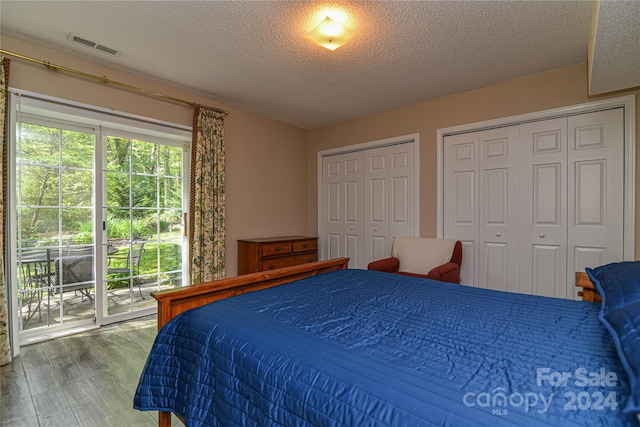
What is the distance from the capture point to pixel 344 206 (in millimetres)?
4598

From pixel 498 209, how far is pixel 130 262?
4087 mm

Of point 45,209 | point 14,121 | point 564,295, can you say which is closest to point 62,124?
point 14,121

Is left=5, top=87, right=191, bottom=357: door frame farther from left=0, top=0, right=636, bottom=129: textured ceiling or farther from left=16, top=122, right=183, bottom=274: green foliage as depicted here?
left=0, top=0, right=636, bottom=129: textured ceiling

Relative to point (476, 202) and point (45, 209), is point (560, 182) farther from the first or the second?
point (45, 209)

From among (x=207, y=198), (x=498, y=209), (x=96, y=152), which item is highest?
(x=96, y=152)

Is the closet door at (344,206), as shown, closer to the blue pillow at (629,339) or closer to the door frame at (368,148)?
the door frame at (368,148)

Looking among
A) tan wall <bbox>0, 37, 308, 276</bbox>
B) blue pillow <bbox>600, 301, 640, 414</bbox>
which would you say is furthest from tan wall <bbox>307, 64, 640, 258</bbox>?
blue pillow <bbox>600, 301, 640, 414</bbox>

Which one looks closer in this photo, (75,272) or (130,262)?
(75,272)

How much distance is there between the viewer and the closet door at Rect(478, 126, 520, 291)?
320 cm

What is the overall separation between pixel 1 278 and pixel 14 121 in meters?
1.26

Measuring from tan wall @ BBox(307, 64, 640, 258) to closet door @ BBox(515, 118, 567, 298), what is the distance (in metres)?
0.26

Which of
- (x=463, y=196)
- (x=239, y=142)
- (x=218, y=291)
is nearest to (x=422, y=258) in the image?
(x=463, y=196)

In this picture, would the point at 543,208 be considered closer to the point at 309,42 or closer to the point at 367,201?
the point at 367,201

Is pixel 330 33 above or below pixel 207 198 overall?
above
